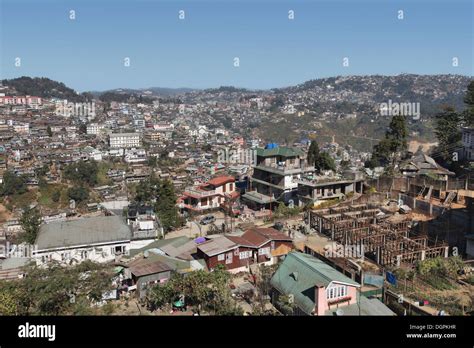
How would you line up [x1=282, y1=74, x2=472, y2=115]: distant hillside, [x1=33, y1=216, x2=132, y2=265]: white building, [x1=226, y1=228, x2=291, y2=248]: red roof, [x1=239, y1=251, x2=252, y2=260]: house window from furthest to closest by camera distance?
[x1=282, y1=74, x2=472, y2=115]: distant hillside < [x1=33, y1=216, x2=132, y2=265]: white building < [x1=226, y1=228, x2=291, y2=248]: red roof < [x1=239, y1=251, x2=252, y2=260]: house window

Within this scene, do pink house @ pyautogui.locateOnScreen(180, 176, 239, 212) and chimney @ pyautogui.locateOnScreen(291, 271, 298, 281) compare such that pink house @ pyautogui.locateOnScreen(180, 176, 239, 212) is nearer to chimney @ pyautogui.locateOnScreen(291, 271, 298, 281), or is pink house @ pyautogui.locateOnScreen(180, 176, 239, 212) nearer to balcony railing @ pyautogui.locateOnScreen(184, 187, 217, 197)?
balcony railing @ pyautogui.locateOnScreen(184, 187, 217, 197)

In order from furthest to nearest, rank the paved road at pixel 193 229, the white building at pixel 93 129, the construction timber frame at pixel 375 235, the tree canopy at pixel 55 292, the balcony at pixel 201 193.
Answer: the white building at pixel 93 129 → the balcony at pixel 201 193 → the paved road at pixel 193 229 → the construction timber frame at pixel 375 235 → the tree canopy at pixel 55 292

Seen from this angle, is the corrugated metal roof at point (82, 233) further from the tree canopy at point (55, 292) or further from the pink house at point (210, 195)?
the pink house at point (210, 195)

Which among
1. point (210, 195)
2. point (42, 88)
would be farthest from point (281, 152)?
point (42, 88)

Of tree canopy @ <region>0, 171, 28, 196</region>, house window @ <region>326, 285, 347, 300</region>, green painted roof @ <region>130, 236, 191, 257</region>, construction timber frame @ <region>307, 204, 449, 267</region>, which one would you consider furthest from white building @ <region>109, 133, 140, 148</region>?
house window @ <region>326, 285, 347, 300</region>

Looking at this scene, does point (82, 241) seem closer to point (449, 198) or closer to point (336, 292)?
point (336, 292)

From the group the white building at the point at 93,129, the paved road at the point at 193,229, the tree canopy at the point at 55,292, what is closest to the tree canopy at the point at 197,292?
the tree canopy at the point at 55,292
